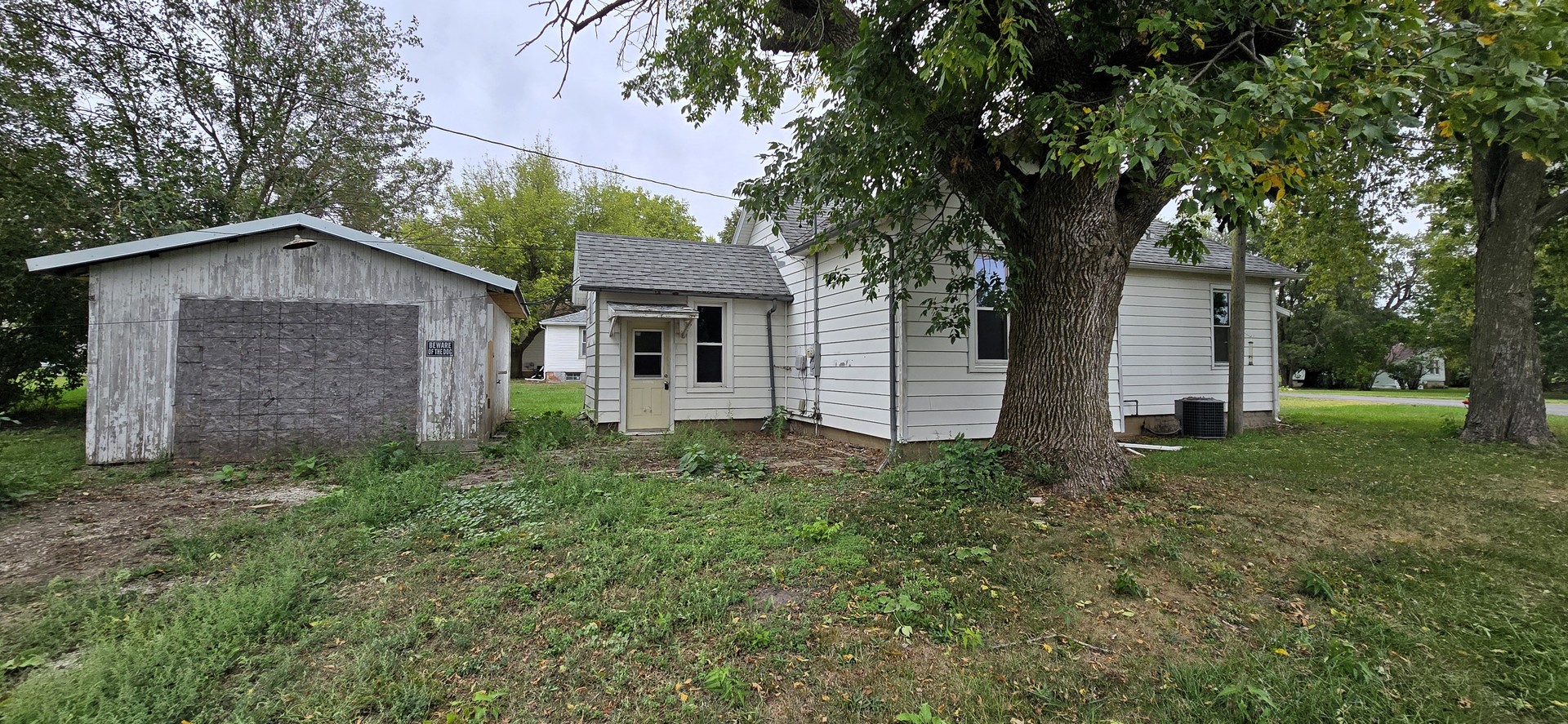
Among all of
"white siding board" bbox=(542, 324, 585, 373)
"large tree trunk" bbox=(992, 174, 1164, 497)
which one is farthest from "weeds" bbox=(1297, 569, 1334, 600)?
"white siding board" bbox=(542, 324, 585, 373)

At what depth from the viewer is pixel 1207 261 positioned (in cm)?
1065

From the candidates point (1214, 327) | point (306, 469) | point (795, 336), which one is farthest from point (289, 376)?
point (1214, 327)

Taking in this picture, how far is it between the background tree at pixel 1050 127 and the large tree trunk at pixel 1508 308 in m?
7.76

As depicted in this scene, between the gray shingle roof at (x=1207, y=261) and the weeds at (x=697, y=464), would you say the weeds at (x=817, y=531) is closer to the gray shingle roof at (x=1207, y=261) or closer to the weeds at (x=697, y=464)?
the weeds at (x=697, y=464)

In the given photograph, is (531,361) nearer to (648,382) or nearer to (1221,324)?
(648,382)

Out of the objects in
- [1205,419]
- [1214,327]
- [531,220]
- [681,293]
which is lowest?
[1205,419]

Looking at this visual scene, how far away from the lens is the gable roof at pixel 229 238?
666cm

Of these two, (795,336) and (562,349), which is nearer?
(795,336)

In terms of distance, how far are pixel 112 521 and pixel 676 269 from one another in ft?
25.1

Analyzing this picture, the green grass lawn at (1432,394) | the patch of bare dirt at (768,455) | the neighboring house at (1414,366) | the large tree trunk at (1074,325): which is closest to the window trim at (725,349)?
the patch of bare dirt at (768,455)

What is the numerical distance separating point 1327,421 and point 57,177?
971 inches

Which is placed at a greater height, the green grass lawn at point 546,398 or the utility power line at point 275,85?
the utility power line at point 275,85

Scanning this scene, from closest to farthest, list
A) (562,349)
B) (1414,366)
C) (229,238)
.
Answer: (229,238), (562,349), (1414,366)

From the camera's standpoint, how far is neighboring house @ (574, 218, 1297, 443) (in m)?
9.16
